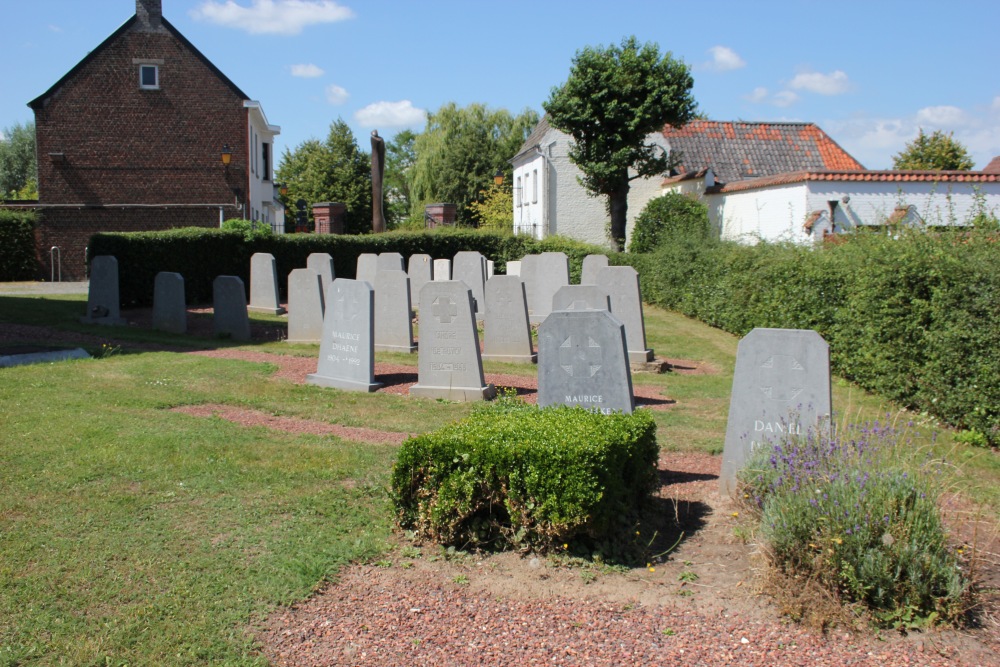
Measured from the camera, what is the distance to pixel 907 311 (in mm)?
10273

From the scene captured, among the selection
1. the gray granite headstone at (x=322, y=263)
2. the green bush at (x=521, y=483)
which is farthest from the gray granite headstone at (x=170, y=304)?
the green bush at (x=521, y=483)

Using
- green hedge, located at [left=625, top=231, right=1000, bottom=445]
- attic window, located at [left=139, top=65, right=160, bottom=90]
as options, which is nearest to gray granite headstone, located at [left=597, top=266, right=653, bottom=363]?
green hedge, located at [left=625, top=231, right=1000, bottom=445]

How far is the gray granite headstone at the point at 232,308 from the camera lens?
15.8 meters

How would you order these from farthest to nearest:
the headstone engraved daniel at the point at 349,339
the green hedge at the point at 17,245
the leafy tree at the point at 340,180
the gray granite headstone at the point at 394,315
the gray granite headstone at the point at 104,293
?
the leafy tree at the point at 340,180 < the green hedge at the point at 17,245 < the gray granite headstone at the point at 104,293 < the gray granite headstone at the point at 394,315 < the headstone engraved daniel at the point at 349,339

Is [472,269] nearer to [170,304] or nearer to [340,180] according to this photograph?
[170,304]

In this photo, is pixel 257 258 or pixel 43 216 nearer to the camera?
pixel 257 258

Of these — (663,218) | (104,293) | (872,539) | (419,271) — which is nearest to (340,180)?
(663,218)

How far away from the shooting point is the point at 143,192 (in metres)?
31.7

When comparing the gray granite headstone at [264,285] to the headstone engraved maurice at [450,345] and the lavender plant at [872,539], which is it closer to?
the headstone engraved maurice at [450,345]

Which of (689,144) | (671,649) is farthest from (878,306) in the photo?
(689,144)

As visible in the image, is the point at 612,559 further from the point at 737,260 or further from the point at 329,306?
the point at 737,260

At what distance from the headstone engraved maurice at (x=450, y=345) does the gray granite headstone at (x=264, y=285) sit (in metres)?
11.1

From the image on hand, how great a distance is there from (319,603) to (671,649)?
1.83 metres

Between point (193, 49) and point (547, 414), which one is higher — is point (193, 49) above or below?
above
